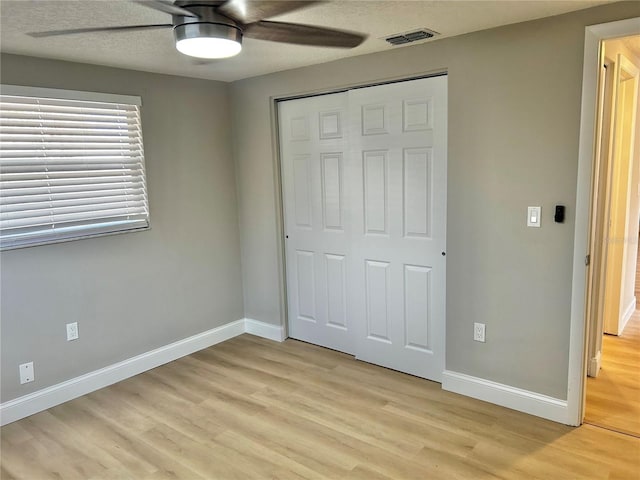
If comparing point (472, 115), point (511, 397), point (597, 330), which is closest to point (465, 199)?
point (472, 115)

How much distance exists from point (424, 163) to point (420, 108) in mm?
349

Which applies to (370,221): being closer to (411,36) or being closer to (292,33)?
(411,36)

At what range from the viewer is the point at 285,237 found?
13.0 ft

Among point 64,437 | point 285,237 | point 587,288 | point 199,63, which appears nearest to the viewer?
point 587,288

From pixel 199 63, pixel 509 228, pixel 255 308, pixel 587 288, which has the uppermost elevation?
pixel 199 63

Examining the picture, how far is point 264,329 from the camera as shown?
4125 mm

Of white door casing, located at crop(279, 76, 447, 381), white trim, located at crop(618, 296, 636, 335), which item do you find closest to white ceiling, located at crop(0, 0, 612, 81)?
white door casing, located at crop(279, 76, 447, 381)

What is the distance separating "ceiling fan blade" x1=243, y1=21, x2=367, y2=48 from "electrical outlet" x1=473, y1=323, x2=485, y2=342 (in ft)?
6.07

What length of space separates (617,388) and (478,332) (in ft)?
3.36

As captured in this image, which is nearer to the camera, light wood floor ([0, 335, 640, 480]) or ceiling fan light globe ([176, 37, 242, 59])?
ceiling fan light globe ([176, 37, 242, 59])

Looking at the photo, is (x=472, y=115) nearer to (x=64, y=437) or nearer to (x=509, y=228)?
(x=509, y=228)

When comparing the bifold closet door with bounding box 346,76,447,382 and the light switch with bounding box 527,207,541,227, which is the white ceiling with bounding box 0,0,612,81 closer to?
the bifold closet door with bounding box 346,76,447,382

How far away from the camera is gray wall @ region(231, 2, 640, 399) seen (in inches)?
96.6

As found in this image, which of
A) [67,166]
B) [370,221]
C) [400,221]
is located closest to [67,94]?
[67,166]
